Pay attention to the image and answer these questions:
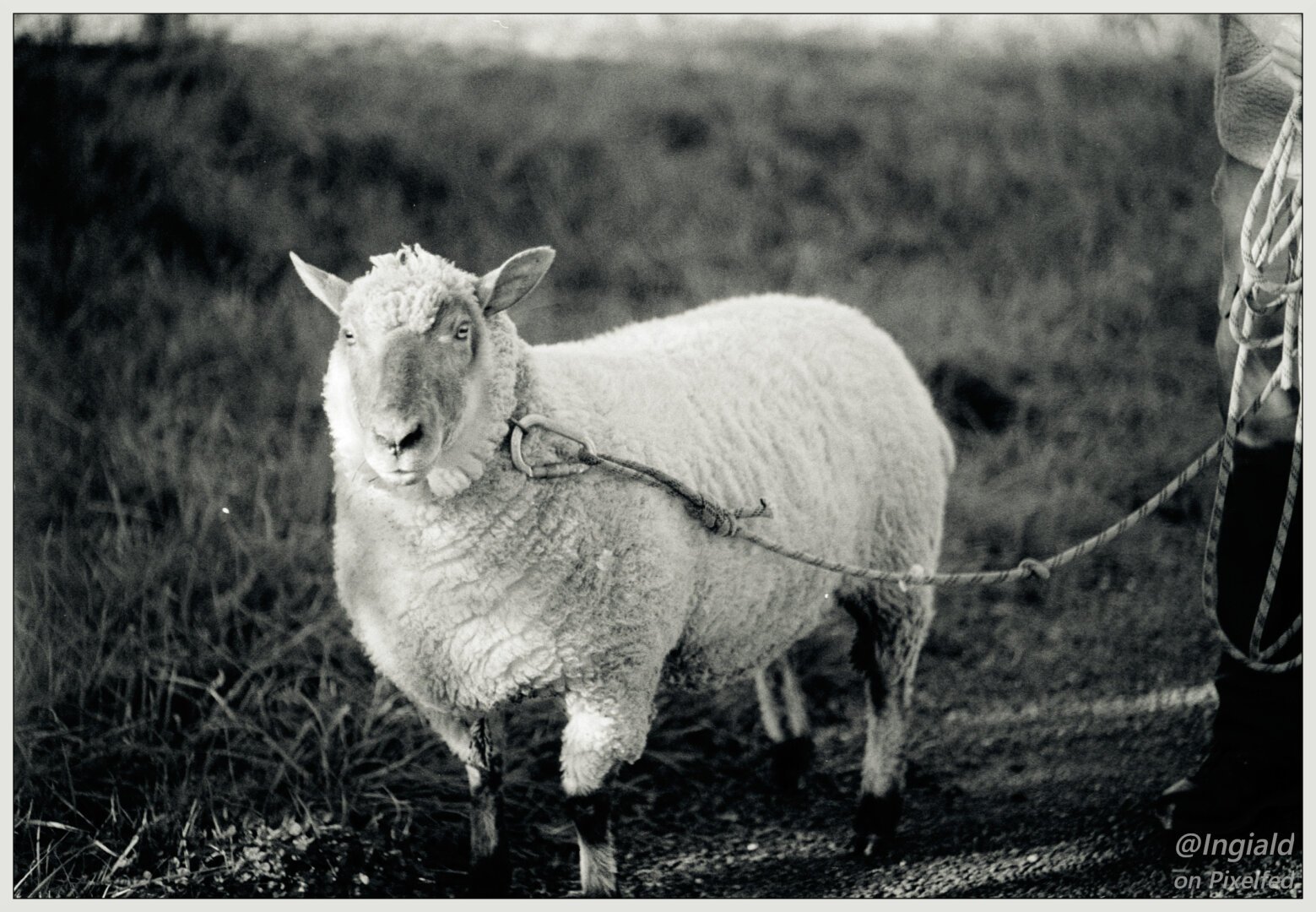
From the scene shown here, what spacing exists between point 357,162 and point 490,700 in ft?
11.6

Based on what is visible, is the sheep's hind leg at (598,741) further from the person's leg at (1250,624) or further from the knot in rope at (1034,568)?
the person's leg at (1250,624)

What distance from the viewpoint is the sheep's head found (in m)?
2.16

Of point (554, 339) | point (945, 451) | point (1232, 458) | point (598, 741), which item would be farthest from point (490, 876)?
point (554, 339)

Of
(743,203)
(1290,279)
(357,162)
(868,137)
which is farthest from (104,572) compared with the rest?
(868,137)

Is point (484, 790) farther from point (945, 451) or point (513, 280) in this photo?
point (945, 451)

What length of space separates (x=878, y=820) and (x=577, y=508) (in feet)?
4.51

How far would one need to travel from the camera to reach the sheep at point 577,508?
2.29m

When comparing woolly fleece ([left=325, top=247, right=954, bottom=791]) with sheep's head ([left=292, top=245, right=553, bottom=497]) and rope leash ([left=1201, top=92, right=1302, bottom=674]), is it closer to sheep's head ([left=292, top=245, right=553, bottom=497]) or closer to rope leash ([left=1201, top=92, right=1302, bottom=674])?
sheep's head ([left=292, top=245, right=553, bottom=497])

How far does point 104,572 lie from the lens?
11.7 feet

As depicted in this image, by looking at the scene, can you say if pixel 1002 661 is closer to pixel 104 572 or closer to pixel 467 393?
pixel 467 393

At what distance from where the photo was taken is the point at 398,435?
6.95ft

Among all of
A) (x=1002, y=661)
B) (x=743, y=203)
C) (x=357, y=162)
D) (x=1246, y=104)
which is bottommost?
(x=1002, y=661)

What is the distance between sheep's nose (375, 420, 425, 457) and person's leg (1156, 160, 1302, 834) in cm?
201

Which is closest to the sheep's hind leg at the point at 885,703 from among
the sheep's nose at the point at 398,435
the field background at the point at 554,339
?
the field background at the point at 554,339
